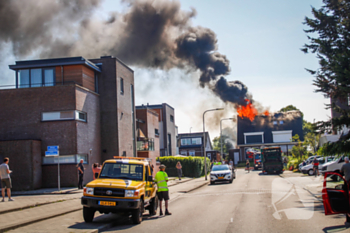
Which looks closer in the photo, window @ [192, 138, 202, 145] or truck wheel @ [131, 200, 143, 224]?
truck wheel @ [131, 200, 143, 224]

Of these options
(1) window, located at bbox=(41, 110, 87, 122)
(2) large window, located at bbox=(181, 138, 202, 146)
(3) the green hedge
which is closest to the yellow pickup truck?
(1) window, located at bbox=(41, 110, 87, 122)

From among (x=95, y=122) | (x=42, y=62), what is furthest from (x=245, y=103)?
(x=42, y=62)

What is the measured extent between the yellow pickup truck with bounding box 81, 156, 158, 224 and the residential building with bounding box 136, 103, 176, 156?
4001 centimetres

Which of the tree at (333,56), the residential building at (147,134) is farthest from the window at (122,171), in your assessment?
the residential building at (147,134)

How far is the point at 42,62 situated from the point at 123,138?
28.8 ft

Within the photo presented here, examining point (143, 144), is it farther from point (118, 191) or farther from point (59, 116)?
point (118, 191)

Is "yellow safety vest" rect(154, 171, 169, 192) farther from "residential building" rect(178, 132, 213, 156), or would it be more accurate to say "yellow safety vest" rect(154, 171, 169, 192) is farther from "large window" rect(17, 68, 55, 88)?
"residential building" rect(178, 132, 213, 156)

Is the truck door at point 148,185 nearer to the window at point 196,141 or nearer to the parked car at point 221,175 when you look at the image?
the parked car at point 221,175

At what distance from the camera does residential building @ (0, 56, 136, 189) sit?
22.0 metres

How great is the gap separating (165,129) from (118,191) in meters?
42.4

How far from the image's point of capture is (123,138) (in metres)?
30.2

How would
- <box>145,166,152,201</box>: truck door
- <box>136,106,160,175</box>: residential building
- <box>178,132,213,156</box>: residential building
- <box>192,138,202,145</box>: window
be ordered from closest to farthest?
<box>145,166,152,201</box>: truck door, <box>136,106,160,175</box>: residential building, <box>178,132,213,156</box>: residential building, <box>192,138,202,145</box>: window

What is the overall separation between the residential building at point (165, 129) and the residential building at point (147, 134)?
7.99 m

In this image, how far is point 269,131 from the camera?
73500 mm
